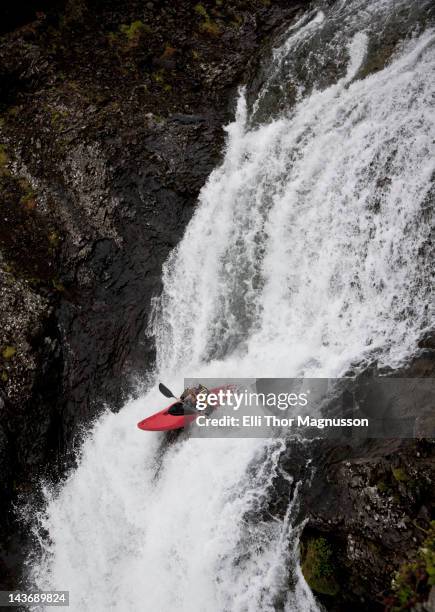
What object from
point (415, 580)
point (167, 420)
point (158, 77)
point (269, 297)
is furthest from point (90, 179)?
point (415, 580)

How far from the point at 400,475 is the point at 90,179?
7.67m

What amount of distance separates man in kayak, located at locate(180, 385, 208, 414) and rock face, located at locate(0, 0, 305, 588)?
134 centimetres

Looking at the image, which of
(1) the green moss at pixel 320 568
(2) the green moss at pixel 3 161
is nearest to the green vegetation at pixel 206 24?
(2) the green moss at pixel 3 161

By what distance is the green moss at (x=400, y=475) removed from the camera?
5195 millimetres

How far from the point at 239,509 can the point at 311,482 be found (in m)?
1.11

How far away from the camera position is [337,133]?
25.5ft

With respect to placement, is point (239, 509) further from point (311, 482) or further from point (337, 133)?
point (337, 133)

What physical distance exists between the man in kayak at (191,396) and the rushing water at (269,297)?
0.50 meters

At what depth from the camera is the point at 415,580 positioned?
454 centimetres

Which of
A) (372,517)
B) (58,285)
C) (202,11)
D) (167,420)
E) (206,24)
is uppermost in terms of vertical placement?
(202,11)

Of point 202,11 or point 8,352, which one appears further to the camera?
point 202,11

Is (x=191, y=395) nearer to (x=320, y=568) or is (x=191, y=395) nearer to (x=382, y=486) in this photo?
(x=320, y=568)

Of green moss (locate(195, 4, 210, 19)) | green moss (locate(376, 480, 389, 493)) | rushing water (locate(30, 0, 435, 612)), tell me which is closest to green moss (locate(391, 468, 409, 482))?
green moss (locate(376, 480, 389, 493))

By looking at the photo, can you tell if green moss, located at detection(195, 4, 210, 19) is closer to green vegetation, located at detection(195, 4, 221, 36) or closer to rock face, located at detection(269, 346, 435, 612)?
green vegetation, located at detection(195, 4, 221, 36)
